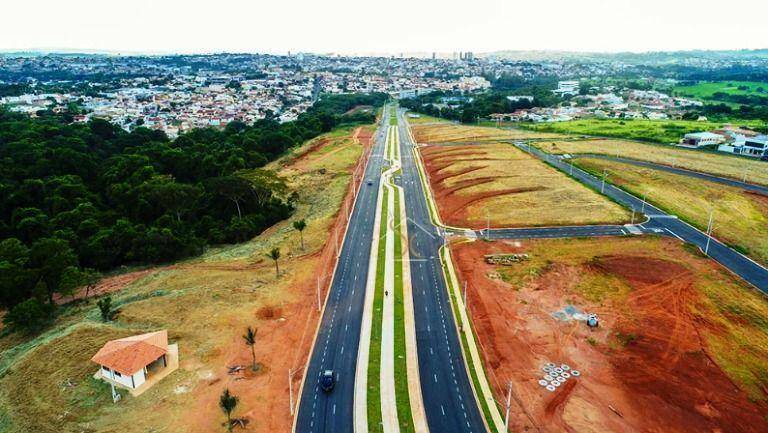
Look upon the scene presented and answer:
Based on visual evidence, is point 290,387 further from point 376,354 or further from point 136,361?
point 136,361

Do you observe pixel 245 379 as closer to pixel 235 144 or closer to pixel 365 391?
pixel 365 391

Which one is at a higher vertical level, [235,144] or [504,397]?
[235,144]

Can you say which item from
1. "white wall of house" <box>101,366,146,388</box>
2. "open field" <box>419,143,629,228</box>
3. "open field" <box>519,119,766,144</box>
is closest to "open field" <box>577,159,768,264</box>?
"open field" <box>419,143,629,228</box>

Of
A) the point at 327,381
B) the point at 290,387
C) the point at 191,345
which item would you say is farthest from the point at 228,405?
the point at 191,345

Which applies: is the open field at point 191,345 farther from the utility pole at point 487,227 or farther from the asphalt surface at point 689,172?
the asphalt surface at point 689,172

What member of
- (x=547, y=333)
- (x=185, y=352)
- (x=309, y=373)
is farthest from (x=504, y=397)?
(x=185, y=352)

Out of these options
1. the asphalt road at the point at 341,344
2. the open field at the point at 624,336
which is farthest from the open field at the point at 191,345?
the open field at the point at 624,336

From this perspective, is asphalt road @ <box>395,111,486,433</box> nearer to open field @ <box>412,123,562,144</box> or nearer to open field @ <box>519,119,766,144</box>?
open field @ <box>412,123,562,144</box>
